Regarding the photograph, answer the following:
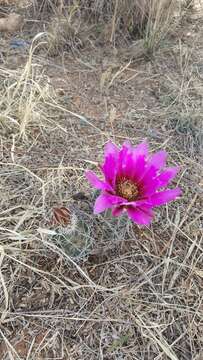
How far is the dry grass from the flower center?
7.0 inches

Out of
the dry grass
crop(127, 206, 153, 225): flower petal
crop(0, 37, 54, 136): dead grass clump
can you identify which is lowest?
the dry grass

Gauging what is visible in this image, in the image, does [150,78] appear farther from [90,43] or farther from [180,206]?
[180,206]

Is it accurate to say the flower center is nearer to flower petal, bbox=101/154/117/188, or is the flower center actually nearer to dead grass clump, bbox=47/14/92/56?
flower petal, bbox=101/154/117/188

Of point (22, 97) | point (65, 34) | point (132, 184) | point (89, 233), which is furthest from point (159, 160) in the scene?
point (65, 34)

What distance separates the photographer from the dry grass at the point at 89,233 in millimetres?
1246

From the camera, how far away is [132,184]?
1226 millimetres

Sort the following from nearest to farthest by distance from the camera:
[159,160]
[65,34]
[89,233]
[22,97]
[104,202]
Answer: [104,202] → [159,160] → [89,233] → [22,97] → [65,34]

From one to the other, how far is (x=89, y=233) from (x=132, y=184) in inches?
9.4

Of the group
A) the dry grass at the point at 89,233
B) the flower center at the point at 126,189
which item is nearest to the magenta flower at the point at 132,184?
the flower center at the point at 126,189

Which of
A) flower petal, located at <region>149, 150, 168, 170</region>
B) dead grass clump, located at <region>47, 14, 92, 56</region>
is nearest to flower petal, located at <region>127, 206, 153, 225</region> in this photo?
flower petal, located at <region>149, 150, 168, 170</region>

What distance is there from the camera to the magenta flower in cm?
117

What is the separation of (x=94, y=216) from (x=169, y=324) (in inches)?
14.2

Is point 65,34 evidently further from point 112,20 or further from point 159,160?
point 159,160

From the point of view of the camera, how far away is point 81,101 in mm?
1892
